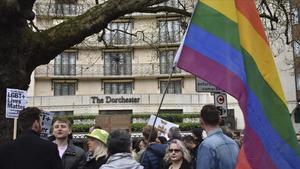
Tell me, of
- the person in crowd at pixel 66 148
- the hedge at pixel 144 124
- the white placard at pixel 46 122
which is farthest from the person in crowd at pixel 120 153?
the hedge at pixel 144 124

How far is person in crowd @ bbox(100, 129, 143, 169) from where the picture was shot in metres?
4.82

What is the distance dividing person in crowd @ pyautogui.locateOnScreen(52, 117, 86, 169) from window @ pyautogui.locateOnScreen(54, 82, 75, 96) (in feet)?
137

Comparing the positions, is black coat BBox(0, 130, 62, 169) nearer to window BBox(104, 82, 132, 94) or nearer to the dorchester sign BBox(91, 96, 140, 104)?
the dorchester sign BBox(91, 96, 140, 104)

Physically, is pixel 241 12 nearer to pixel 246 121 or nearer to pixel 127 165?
pixel 246 121

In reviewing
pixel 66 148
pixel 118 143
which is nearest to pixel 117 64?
pixel 66 148

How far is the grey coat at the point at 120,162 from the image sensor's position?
4.80m

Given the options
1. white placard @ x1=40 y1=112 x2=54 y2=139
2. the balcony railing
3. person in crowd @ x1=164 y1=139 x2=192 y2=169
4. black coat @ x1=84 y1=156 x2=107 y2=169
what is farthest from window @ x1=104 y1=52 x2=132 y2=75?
black coat @ x1=84 y1=156 x2=107 y2=169

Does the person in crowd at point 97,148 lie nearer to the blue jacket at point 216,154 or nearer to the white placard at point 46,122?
the blue jacket at point 216,154

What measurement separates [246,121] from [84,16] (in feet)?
23.3

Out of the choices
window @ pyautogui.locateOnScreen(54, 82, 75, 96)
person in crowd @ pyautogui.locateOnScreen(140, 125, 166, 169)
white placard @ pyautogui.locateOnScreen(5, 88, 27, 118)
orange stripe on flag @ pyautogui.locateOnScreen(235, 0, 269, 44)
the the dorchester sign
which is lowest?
person in crowd @ pyautogui.locateOnScreen(140, 125, 166, 169)

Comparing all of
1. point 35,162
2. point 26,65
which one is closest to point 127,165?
point 35,162

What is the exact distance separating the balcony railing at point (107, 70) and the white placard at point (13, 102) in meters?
38.0

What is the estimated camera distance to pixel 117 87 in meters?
48.8

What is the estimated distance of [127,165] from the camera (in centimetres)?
483
